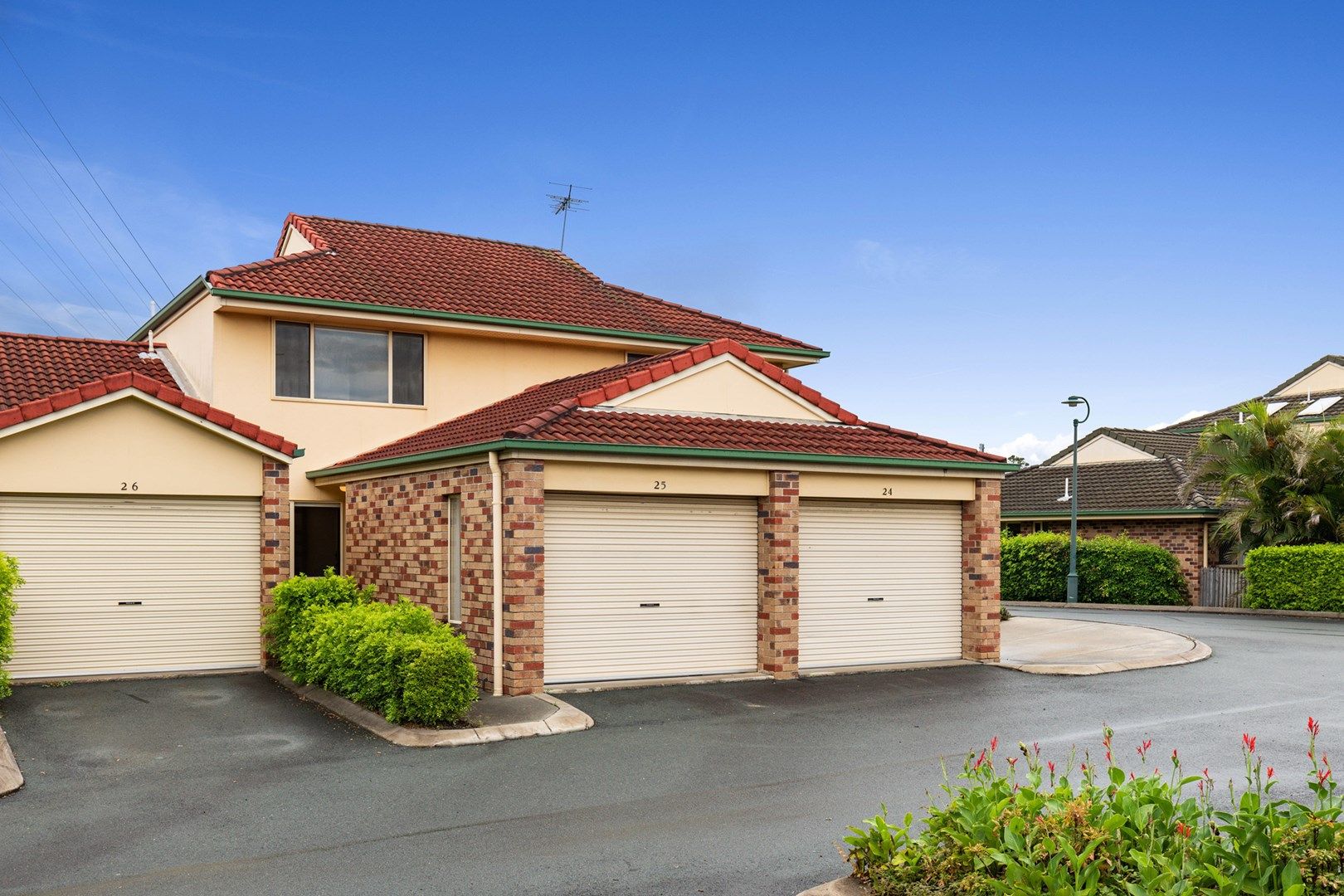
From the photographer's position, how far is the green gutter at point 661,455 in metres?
13.3

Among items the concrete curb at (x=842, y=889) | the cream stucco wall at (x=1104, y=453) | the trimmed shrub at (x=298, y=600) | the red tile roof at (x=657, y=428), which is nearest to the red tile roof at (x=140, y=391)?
the red tile roof at (x=657, y=428)

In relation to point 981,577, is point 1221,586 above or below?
below

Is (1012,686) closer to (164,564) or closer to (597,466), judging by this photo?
(597,466)

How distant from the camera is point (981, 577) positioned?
54.7 feet

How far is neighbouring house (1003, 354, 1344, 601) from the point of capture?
31078 mm

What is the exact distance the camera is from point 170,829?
811 centimetres

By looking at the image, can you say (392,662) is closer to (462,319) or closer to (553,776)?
(553,776)

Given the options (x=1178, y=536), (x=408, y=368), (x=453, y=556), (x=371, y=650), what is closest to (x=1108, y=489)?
(x=1178, y=536)

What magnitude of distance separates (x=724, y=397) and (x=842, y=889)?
10.4 metres

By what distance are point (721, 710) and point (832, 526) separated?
4136 millimetres

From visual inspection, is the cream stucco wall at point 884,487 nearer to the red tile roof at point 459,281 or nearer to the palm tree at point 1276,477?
the red tile roof at point 459,281

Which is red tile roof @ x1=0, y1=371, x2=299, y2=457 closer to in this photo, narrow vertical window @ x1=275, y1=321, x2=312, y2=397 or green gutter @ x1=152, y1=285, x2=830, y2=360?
green gutter @ x1=152, y1=285, x2=830, y2=360

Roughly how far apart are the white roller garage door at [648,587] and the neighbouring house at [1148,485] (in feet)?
58.5

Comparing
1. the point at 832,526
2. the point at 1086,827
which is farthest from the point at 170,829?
the point at 832,526
